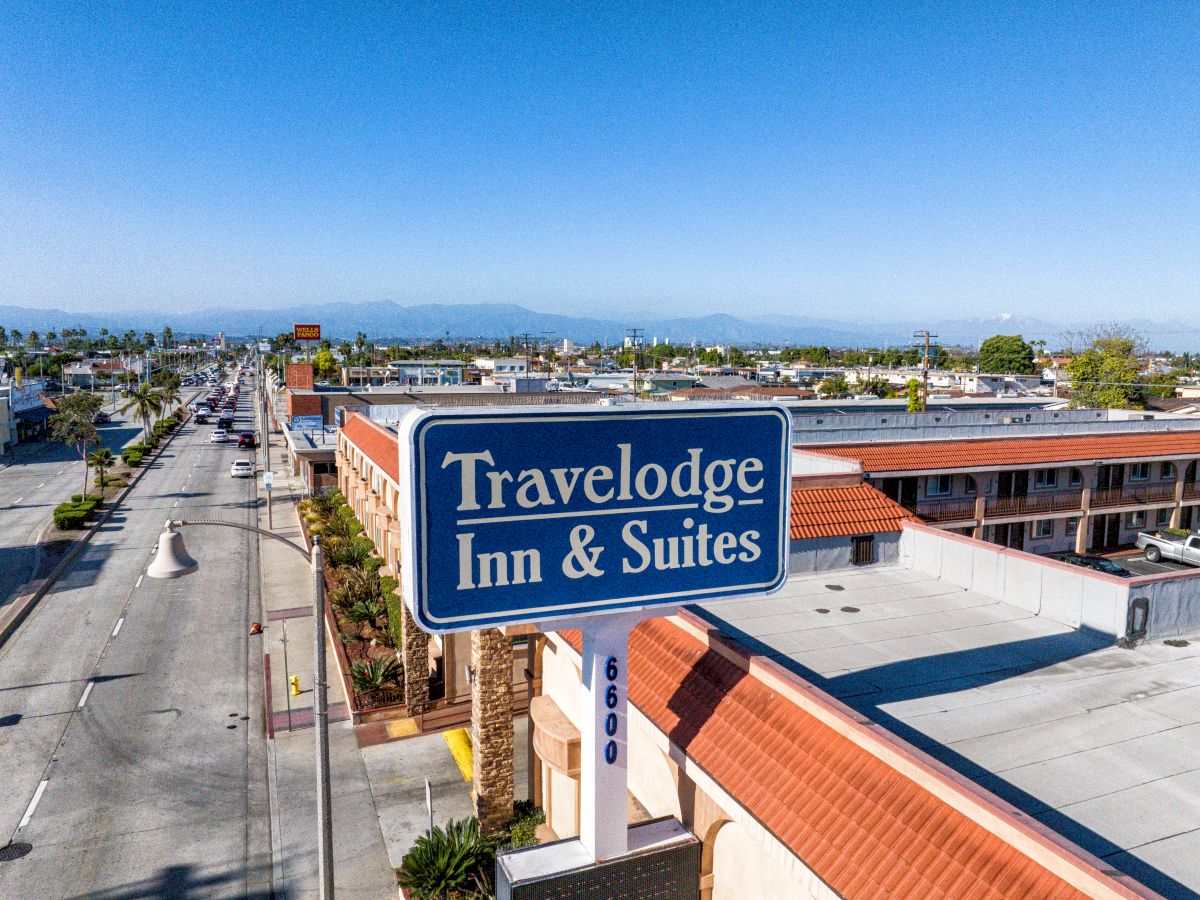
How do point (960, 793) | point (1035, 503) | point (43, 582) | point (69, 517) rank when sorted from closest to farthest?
point (960, 793) → point (1035, 503) → point (43, 582) → point (69, 517)

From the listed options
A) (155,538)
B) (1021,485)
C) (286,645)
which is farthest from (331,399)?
(1021,485)

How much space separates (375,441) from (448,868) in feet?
79.1

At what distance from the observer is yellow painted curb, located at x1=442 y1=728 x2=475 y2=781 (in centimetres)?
2106

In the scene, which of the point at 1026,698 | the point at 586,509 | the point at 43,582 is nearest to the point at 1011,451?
the point at 1026,698

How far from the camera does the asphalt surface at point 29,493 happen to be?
37722mm

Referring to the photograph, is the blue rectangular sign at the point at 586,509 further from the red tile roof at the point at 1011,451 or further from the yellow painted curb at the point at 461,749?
the red tile roof at the point at 1011,451

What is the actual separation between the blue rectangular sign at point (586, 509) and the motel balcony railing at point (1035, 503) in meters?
27.9

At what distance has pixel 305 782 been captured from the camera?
20.3 m

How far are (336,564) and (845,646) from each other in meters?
28.8

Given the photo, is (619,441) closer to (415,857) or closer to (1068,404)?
(415,857)

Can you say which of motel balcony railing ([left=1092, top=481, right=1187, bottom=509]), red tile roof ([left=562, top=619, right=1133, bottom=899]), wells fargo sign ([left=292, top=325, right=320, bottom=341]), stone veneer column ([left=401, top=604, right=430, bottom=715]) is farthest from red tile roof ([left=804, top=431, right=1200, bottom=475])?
wells fargo sign ([left=292, top=325, right=320, bottom=341])

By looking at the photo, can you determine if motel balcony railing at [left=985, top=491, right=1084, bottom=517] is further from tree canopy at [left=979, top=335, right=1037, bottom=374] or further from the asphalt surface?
tree canopy at [left=979, top=335, right=1037, bottom=374]

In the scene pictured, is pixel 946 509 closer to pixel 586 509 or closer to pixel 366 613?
pixel 366 613

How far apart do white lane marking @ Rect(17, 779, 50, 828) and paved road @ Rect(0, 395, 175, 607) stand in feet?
55.8
